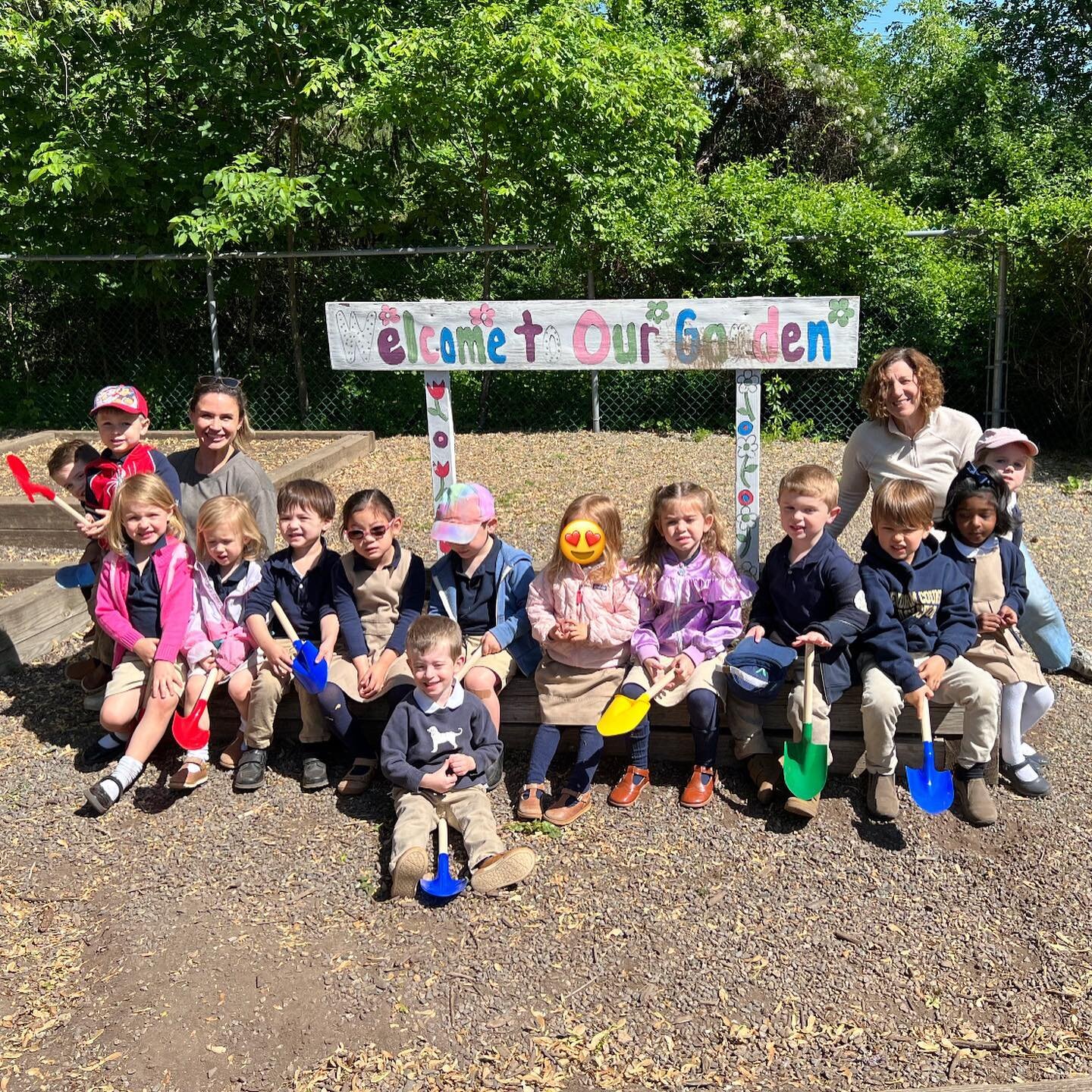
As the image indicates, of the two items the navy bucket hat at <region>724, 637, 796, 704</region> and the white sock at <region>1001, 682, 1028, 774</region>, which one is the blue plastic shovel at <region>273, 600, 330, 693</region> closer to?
the navy bucket hat at <region>724, 637, 796, 704</region>

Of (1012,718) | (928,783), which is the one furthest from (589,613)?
(1012,718)

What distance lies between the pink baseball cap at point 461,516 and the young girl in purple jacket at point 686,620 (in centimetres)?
58

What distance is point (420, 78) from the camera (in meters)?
8.39

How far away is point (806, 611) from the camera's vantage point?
3354 millimetres

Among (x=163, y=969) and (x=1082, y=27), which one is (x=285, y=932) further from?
(x=1082, y=27)

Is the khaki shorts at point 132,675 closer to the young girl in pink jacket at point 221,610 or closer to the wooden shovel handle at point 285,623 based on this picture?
the young girl in pink jacket at point 221,610

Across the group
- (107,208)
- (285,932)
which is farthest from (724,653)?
(107,208)

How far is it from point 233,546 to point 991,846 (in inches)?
110

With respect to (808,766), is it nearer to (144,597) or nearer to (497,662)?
(497,662)

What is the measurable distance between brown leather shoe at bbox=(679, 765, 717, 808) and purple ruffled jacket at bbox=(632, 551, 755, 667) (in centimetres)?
37

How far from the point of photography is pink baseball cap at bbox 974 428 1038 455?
347 cm

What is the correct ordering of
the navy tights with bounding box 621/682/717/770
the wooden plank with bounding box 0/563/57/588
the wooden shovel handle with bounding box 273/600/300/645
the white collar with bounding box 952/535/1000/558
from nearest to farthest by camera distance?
the navy tights with bounding box 621/682/717/770 < the white collar with bounding box 952/535/1000/558 < the wooden shovel handle with bounding box 273/600/300/645 < the wooden plank with bounding box 0/563/57/588

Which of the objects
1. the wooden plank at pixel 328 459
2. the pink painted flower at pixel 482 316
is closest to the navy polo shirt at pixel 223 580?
the pink painted flower at pixel 482 316

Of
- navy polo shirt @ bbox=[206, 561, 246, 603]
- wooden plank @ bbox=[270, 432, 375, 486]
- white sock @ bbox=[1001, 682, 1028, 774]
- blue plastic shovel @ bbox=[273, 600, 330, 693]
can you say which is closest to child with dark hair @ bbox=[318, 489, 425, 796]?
blue plastic shovel @ bbox=[273, 600, 330, 693]
